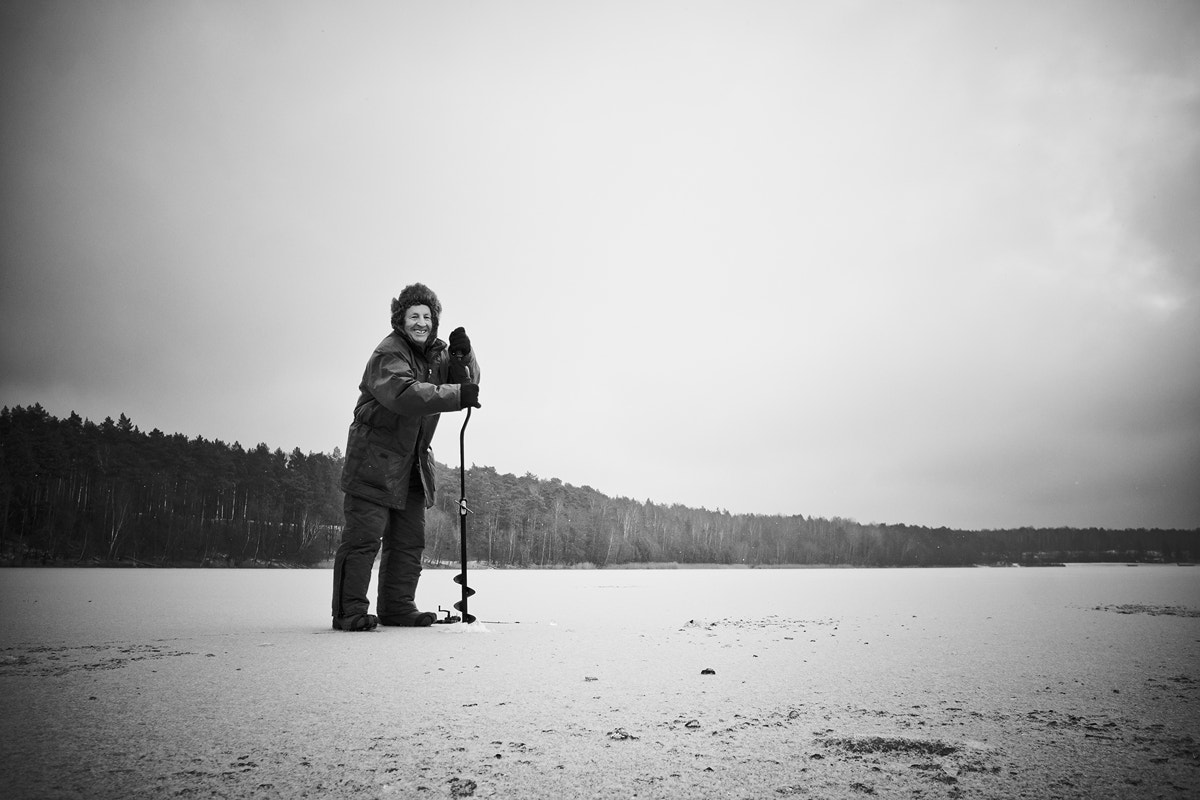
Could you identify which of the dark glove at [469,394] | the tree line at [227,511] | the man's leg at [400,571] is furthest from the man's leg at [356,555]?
the tree line at [227,511]

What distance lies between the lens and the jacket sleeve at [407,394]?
445 cm

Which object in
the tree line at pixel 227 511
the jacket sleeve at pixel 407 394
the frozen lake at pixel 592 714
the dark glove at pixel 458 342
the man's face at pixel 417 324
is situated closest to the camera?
the frozen lake at pixel 592 714

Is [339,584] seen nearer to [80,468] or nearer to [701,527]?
[80,468]

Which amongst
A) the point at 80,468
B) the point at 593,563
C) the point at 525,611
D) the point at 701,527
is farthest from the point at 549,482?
the point at 525,611

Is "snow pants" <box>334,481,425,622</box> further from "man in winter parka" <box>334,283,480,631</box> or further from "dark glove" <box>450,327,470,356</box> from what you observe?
"dark glove" <box>450,327,470,356</box>

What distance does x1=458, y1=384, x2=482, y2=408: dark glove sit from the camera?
14.8ft

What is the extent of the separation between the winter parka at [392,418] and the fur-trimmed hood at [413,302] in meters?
0.16

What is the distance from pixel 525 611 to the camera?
6.45m

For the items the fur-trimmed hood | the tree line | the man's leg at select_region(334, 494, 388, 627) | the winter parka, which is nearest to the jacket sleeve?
the winter parka

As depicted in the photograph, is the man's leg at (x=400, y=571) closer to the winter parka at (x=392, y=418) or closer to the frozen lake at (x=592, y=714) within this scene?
the winter parka at (x=392, y=418)

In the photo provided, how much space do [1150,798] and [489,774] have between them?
150 cm

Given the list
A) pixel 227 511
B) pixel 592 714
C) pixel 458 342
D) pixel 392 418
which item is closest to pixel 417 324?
pixel 458 342

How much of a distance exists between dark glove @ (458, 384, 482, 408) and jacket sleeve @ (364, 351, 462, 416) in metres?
0.03

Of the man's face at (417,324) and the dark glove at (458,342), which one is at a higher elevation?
the man's face at (417,324)
